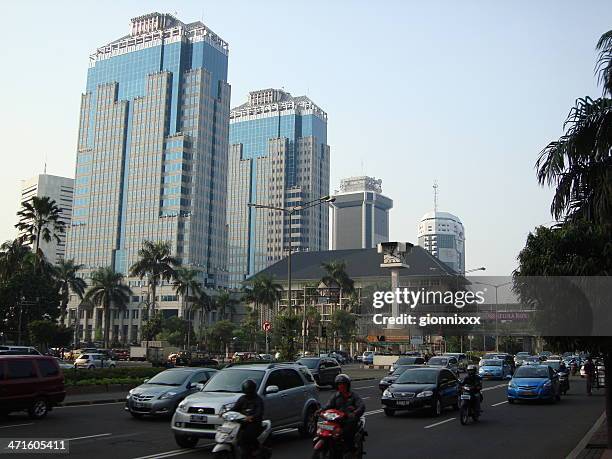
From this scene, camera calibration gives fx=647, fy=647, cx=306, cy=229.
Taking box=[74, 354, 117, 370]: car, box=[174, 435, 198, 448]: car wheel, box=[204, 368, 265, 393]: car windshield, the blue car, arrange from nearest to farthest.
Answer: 1. box=[174, 435, 198, 448]: car wheel
2. box=[204, 368, 265, 393]: car windshield
3. the blue car
4. box=[74, 354, 117, 370]: car

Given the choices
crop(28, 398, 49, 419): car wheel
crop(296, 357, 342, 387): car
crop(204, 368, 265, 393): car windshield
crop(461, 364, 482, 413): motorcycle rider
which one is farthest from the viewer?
crop(296, 357, 342, 387): car

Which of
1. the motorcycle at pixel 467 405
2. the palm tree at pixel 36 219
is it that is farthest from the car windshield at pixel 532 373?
the palm tree at pixel 36 219

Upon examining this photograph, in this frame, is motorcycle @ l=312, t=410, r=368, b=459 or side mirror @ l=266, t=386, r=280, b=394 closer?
motorcycle @ l=312, t=410, r=368, b=459

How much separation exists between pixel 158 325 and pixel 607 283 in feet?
293

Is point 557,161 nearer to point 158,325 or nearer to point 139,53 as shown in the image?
point 158,325

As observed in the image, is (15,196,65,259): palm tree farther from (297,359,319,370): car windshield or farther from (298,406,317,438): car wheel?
(298,406,317,438): car wheel

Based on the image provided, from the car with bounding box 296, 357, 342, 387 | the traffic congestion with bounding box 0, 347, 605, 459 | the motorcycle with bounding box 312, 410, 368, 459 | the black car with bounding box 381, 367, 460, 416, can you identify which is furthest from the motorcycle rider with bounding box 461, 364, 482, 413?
the car with bounding box 296, 357, 342, 387

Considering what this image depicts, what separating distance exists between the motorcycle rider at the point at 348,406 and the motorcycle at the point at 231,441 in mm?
1134

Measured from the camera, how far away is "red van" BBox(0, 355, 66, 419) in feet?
54.0

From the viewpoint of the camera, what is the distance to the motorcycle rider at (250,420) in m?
8.83

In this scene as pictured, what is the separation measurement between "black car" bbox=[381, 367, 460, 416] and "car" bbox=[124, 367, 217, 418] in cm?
573

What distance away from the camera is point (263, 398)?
42.3ft

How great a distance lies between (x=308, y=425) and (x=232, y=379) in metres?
2.30

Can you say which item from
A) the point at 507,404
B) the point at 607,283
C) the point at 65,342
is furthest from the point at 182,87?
the point at 607,283
